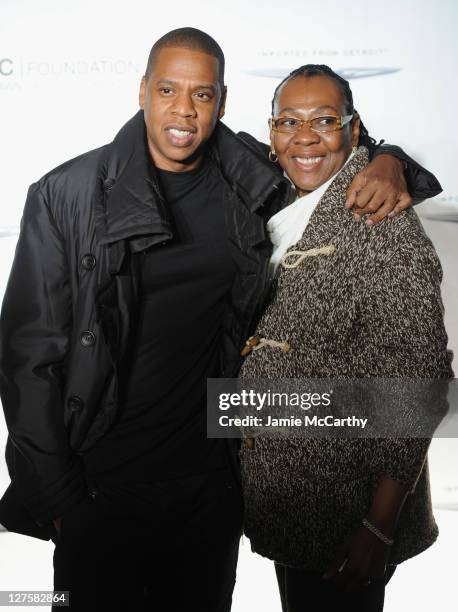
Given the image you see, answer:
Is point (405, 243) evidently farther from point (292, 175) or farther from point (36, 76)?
point (36, 76)

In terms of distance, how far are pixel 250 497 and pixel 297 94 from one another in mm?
869

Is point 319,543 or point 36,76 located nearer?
point 319,543

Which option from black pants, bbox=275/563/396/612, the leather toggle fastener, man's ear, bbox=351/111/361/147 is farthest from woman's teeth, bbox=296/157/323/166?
black pants, bbox=275/563/396/612

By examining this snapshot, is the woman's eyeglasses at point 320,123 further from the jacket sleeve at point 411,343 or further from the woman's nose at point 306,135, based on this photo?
the jacket sleeve at point 411,343

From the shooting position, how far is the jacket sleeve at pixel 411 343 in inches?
52.8

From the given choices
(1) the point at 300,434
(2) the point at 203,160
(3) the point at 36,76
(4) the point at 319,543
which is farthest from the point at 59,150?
(4) the point at 319,543

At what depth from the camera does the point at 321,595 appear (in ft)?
4.99

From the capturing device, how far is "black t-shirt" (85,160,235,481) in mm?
1528

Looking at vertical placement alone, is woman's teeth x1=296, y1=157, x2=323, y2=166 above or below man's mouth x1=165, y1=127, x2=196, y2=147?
below

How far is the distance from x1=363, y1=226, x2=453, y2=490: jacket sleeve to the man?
0.15 m

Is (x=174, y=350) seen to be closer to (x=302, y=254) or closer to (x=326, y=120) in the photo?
(x=302, y=254)

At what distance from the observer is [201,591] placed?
1648mm

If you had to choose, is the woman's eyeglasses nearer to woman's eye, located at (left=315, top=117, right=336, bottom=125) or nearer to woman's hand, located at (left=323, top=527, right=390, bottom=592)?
woman's eye, located at (left=315, top=117, right=336, bottom=125)

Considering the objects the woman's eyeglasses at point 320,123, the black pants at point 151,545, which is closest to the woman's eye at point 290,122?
the woman's eyeglasses at point 320,123
